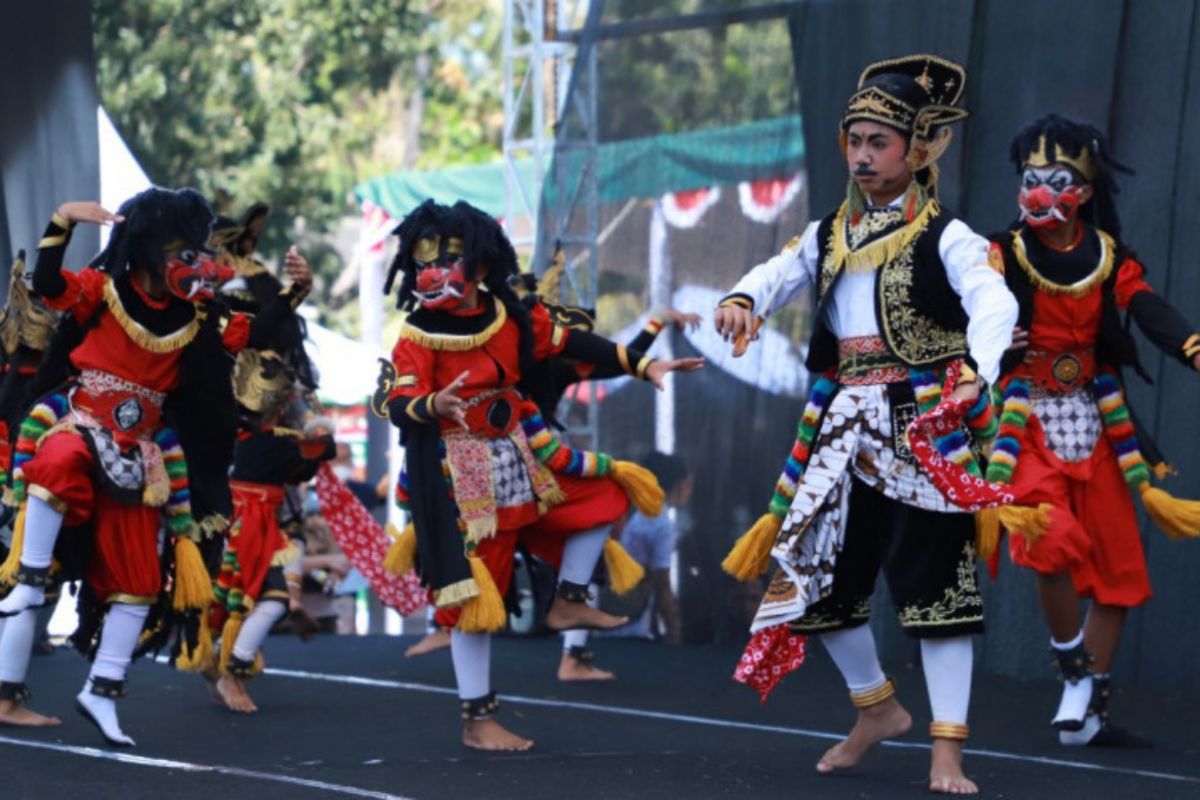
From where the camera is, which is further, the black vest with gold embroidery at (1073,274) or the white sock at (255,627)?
the white sock at (255,627)

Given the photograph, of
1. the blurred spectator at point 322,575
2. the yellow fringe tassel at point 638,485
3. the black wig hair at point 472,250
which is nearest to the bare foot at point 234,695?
the yellow fringe tassel at point 638,485

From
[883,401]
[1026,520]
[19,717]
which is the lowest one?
[19,717]

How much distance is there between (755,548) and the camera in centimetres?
580

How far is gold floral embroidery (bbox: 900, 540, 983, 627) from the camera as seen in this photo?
5.50 metres

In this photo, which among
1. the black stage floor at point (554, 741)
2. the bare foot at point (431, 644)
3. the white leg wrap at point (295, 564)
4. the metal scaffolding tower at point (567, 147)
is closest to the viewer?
the black stage floor at point (554, 741)

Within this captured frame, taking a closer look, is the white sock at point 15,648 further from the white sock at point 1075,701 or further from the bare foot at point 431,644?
the white sock at point 1075,701

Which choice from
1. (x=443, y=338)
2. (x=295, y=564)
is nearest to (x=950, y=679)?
(x=443, y=338)

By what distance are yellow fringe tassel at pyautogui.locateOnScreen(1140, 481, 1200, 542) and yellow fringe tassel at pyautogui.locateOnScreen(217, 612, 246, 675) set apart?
345 centimetres

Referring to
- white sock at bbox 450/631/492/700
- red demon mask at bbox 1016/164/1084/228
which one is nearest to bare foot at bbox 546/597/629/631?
white sock at bbox 450/631/492/700

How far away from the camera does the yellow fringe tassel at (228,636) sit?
311 inches

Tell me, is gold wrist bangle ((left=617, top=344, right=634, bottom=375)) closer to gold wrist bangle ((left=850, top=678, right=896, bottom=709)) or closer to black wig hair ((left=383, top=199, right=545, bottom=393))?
black wig hair ((left=383, top=199, right=545, bottom=393))

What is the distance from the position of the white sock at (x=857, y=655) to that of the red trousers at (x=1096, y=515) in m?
1.01

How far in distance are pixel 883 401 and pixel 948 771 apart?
1.00m

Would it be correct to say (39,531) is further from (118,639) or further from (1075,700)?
(1075,700)
